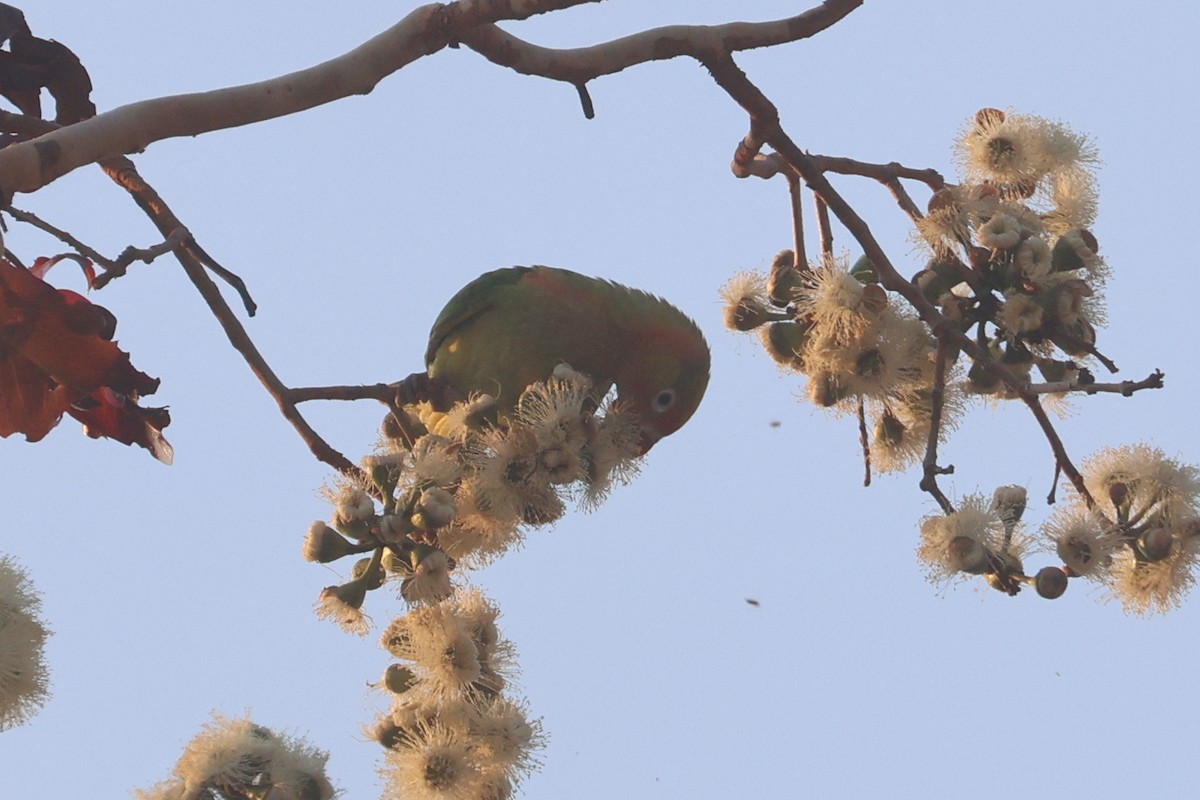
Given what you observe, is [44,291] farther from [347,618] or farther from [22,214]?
[347,618]

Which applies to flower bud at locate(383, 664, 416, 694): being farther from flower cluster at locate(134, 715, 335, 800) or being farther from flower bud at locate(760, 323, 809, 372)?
flower bud at locate(760, 323, 809, 372)

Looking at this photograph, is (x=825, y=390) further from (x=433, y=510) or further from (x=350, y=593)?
(x=350, y=593)

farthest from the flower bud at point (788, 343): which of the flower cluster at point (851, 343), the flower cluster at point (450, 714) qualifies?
the flower cluster at point (450, 714)

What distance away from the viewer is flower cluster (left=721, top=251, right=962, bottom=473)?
329cm

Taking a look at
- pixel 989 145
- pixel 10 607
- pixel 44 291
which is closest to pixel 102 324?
pixel 44 291

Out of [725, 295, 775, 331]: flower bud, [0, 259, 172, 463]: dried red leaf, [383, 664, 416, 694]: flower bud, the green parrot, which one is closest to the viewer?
[0, 259, 172, 463]: dried red leaf

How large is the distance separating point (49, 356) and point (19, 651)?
0.59 metres

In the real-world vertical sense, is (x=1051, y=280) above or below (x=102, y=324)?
above

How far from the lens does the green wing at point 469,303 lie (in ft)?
13.8

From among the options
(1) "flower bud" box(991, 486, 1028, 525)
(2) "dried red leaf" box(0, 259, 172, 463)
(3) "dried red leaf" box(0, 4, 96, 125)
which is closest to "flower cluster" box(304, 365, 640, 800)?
(2) "dried red leaf" box(0, 259, 172, 463)

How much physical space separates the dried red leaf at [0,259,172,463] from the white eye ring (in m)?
1.61

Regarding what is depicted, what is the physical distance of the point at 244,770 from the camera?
3.05 m

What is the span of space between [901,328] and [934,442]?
42cm

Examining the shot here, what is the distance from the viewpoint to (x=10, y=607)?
2859 millimetres
